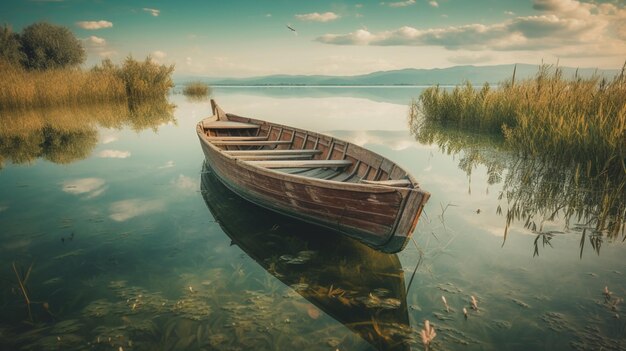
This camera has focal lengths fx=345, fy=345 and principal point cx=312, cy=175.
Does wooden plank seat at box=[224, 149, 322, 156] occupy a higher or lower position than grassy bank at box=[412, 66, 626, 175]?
lower

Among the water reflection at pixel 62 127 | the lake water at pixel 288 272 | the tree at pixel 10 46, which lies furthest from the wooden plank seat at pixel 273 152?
the tree at pixel 10 46

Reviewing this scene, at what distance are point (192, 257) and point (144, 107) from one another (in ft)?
70.3

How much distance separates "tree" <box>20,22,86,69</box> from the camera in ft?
117

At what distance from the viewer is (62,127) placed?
13805 mm

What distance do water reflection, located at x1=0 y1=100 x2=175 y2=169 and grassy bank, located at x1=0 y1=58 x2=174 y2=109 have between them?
67 cm

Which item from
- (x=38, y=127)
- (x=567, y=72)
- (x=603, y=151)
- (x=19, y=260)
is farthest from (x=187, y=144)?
(x=567, y=72)

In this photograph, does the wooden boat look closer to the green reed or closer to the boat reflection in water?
the boat reflection in water

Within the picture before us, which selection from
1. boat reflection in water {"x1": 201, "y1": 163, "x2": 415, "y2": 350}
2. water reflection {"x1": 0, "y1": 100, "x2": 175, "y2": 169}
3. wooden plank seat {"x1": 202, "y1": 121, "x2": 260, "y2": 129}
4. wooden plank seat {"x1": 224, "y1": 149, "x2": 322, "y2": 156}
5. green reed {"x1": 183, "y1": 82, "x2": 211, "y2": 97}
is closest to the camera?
boat reflection in water {"x1": 201, "y1": 163, "x2": 415, "y2": 350}

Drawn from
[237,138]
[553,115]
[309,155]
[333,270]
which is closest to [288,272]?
[333,270]

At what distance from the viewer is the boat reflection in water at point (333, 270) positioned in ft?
10.2

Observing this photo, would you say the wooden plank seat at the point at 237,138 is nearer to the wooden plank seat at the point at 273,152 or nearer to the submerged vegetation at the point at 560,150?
the wooden plank seat at the point at 273,152

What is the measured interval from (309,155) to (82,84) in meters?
19.6

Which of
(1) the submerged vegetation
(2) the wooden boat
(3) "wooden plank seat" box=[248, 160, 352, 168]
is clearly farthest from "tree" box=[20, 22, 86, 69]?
(3) "wooden plank seat" box=[248, 160, 352, 168]

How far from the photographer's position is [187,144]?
40.0 feet
